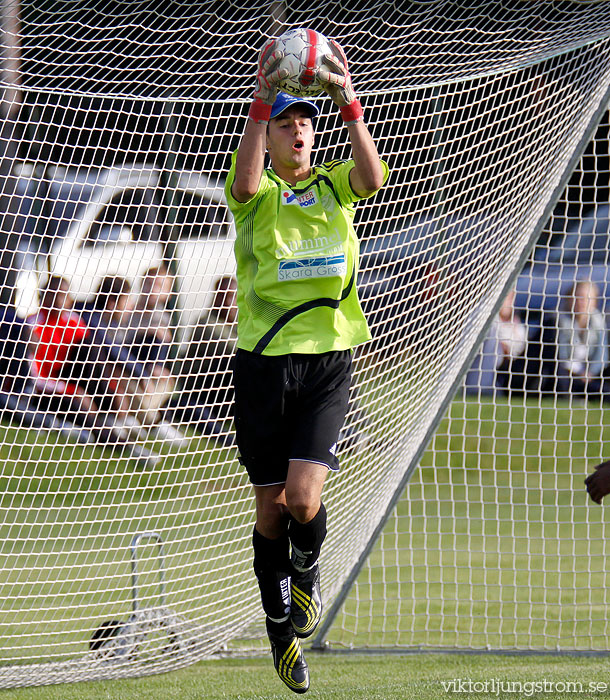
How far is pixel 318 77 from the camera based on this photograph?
9.85 ft

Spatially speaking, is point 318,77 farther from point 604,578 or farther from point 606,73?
point 604,578

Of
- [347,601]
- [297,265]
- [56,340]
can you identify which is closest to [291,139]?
[297,265]

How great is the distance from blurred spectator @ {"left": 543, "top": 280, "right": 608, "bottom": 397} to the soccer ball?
372cm

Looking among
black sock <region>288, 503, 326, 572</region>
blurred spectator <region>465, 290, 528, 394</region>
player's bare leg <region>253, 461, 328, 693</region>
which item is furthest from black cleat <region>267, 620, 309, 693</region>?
blurred spectator <region>465, 290, 528, 394</region>

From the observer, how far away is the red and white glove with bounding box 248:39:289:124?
118 inches

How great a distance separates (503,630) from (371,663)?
104 cm

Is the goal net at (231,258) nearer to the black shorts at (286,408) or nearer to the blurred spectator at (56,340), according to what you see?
the blurred spectator at (56,340)

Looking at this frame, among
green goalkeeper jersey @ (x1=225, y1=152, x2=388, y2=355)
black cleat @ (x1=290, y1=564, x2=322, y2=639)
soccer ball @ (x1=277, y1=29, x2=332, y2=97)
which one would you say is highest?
soccer ball @ (x1=277, y1=29, x2=332, y2=97)

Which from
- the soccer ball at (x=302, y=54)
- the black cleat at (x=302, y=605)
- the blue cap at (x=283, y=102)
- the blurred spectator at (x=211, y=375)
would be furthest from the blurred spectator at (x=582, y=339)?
the soccer ball at (x=302, y=54)

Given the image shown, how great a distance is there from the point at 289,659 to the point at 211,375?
194cm

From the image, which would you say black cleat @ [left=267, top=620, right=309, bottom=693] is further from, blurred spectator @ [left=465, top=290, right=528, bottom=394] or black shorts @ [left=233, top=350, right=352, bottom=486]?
blurred spectator @ [left=465, top=290, right=528, bottom=394]

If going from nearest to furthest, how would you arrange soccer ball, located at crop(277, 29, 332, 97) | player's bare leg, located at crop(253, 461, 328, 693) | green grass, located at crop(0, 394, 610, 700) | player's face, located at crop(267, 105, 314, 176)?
1. soccer ball, located at crop(277, 29, 332, 97)
2. player's face, located at crop(267, 105, 314, 176)
3. player's bare leg, located at crop(253, 461, 328, 693)
4. green grass, located at crop(0, 394, 610, 700)

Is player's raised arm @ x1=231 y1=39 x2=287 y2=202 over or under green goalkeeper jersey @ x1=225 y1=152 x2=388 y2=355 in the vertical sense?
over

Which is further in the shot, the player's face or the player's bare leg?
the player's bare leg
